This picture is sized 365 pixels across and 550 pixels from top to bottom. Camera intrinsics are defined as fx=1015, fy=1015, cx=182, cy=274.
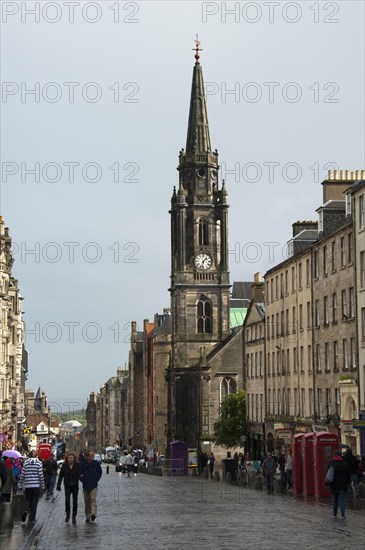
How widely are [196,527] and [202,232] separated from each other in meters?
87.9

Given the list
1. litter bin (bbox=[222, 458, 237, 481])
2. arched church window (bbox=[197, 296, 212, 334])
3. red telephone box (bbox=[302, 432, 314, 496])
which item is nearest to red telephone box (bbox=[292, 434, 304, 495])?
red telephone box (bbox=[302, 432, 314, 496])

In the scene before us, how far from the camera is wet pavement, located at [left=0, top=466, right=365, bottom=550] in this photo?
19438mm

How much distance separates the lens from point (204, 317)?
354ft

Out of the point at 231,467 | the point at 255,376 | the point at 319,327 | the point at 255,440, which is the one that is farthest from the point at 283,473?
the point at 255,440

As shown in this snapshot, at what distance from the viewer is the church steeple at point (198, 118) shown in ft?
368

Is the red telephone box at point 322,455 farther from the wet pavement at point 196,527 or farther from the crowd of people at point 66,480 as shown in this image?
the crowd of people at point 66,480

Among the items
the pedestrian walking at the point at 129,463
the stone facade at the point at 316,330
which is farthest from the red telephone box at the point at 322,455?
the pedestrian walking at the point at 129,463

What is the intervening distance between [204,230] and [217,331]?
11.2 m

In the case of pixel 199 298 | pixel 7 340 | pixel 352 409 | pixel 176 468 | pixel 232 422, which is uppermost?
pixel 199 298

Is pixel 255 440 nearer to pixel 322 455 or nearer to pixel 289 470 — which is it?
pixel 289 470

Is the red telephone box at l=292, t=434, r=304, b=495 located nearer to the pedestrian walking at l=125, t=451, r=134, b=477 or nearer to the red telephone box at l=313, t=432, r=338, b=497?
the red telephone box at l=313, t=432, r=338, b=497

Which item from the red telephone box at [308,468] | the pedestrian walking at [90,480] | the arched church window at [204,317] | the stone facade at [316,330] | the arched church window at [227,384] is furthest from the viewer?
the arched church window at [204,317]

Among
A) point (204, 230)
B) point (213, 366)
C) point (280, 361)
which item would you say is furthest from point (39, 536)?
point (204, 230)

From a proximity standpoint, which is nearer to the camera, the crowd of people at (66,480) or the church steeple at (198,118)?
the crowd of people at (66,480)
